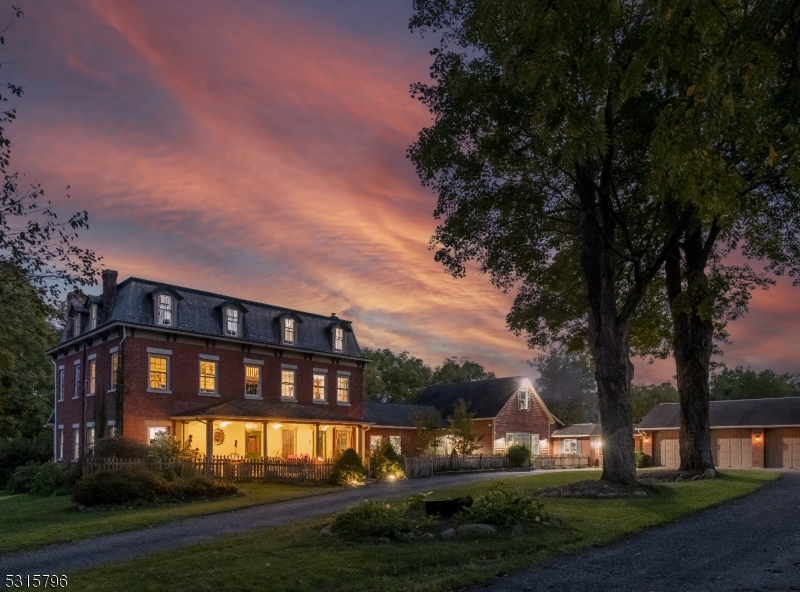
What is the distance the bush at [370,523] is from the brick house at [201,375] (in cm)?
2053

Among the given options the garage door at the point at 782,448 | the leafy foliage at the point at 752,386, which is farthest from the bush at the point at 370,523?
the leafy foliage at the point at 752,386

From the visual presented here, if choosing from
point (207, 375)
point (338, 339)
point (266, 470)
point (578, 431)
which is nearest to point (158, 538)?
point (266, 470)

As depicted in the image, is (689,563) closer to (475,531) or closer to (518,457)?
(475,531)

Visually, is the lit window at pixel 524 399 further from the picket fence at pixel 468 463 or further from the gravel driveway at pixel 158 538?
the gravel driveway at pixel 158 538

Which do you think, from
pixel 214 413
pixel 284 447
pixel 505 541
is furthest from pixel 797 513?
pixel 284 447

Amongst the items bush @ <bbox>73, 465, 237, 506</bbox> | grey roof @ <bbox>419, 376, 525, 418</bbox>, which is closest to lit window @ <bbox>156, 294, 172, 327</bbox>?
bush @ <bbox>73, 465, 237, 506</bbox>

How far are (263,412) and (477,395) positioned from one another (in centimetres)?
2347

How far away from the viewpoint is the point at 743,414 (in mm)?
47469

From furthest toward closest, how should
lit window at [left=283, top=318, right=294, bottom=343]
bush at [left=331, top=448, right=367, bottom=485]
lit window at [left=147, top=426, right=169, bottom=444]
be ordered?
lit window at [left=283, top=318, right=294, bottom=343] < lit window at [left=147, top=426, right=169, bottom=444] < bush at [left=331, top=448, right=367, bottom=485]

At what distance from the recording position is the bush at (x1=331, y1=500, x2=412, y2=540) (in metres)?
12.5

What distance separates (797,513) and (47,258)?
54.8 ft

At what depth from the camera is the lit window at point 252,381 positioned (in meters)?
37.9

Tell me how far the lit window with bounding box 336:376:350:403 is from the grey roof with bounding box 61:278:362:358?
1550 millimetres

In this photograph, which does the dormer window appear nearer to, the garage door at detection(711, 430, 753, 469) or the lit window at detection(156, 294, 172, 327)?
the lit window at detection(156, 294, 172, 327)
